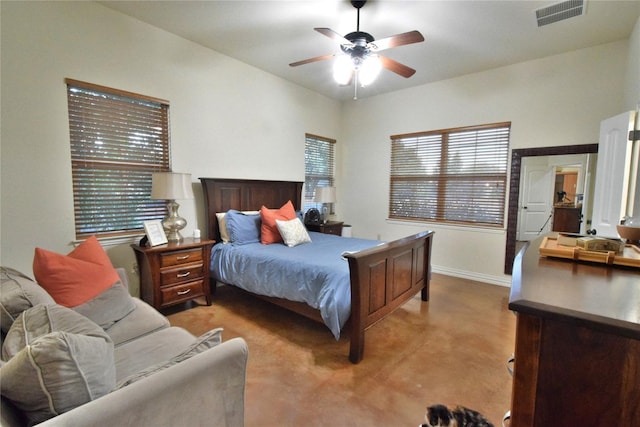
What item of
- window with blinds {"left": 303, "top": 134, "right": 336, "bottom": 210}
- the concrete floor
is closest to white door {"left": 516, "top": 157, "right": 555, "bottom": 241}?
the concrete floor

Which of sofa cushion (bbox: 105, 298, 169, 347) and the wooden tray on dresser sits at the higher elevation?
the wooden tray on dresser

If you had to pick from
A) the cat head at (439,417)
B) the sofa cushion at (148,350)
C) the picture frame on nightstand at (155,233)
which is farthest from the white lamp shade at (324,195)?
the cat head at (439,417)

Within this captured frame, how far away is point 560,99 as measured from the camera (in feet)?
11.5

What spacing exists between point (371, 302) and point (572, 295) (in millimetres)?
1620

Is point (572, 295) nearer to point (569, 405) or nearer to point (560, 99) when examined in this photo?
point (569, 405)

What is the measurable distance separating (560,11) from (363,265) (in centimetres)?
295

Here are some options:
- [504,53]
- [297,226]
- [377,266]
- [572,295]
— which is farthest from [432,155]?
[572,295]

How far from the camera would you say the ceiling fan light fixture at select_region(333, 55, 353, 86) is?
8.47ft

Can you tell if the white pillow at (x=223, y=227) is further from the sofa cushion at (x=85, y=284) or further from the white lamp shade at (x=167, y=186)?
the sofa cushion at (x=85, y=284)

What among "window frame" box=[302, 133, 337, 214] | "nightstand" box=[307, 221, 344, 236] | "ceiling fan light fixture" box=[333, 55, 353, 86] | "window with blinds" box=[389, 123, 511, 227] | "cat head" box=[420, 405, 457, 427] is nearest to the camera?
"cat head" box=[420, 405, 457, 427]

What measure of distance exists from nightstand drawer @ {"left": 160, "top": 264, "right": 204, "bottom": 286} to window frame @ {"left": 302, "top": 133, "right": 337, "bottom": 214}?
2256 millimetres

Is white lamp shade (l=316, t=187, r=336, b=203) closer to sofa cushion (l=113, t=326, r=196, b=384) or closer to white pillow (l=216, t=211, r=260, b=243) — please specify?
white pillow (l=216, t=211, r=260, b=243)

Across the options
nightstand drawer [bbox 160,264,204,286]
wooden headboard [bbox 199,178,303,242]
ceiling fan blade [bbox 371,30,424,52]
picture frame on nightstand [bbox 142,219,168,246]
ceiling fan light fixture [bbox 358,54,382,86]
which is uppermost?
ceiling fan blade [bbox 371,30,424,52]

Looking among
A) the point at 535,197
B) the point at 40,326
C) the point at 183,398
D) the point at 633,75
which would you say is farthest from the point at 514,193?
the point at 40,326
